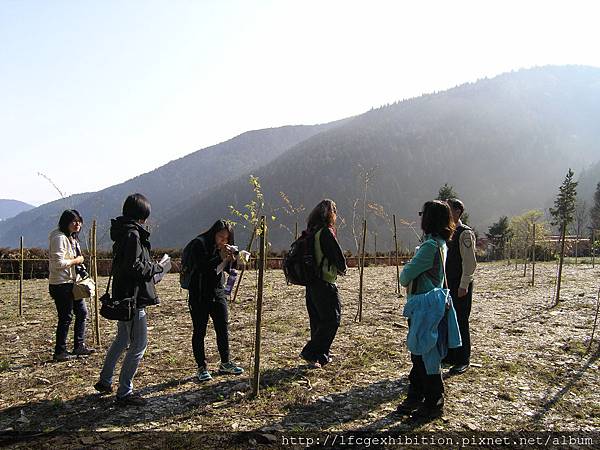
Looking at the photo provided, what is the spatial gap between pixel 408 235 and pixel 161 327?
83.7 meters

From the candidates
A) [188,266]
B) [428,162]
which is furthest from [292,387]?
[428,162]

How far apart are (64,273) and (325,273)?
335cm

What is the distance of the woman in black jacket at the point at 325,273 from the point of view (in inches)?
201

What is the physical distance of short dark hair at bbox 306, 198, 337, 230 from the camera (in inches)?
202

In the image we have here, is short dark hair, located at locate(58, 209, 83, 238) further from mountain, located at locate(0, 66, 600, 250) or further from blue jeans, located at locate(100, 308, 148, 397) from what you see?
mountain, located at locate(0, 66, 600, 250)

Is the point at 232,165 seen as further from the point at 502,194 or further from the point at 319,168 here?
the point at 502,194

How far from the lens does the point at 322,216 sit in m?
5.13

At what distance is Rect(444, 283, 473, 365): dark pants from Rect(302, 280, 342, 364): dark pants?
136 cm

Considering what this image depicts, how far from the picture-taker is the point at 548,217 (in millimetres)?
109312

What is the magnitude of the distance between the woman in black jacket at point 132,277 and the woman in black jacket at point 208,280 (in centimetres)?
60

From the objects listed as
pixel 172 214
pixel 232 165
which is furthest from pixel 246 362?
pixel 232 165

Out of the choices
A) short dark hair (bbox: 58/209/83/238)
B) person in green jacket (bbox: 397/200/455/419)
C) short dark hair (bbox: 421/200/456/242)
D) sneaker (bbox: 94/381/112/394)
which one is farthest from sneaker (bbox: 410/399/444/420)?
short dark hair (bbox: 58/209/83/238)

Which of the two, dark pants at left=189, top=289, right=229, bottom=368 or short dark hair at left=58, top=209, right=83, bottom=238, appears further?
short dark hair at left=58, top=209, right=83, bottom=238

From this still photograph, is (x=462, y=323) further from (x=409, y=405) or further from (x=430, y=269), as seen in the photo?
(x=430, y=269)
